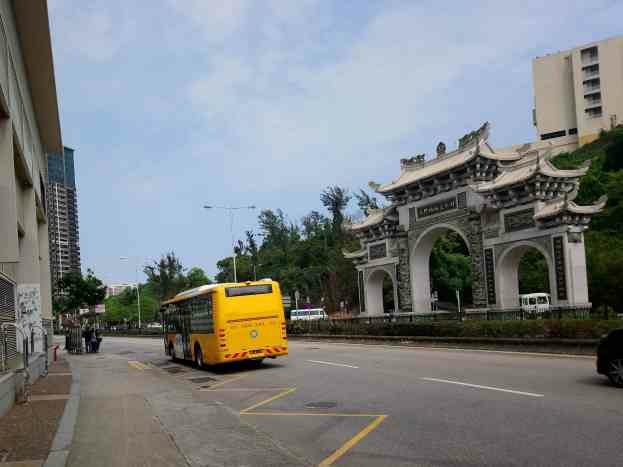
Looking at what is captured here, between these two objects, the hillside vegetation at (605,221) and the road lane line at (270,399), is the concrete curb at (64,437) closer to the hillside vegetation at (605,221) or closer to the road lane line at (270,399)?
the road lane line at (270,399)

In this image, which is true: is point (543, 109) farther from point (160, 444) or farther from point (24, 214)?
point (160, 444)

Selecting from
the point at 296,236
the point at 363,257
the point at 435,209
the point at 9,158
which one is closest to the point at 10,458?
the point at 9,158

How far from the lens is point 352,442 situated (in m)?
8.77

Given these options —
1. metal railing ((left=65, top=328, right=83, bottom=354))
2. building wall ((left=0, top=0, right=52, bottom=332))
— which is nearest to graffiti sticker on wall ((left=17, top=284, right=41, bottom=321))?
building wall ((left=0, top=0, right=52, bottom=332))

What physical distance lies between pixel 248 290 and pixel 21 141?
814 centimetres

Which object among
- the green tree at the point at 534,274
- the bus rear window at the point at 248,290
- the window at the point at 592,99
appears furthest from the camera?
the window at the point at 592,99

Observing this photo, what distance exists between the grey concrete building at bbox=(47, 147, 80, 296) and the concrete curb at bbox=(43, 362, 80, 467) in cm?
6822

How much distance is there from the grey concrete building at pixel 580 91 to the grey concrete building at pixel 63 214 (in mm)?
71500

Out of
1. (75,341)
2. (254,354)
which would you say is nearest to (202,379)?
(254,354)

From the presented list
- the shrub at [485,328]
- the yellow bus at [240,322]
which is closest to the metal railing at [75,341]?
the shrub at [485,328]

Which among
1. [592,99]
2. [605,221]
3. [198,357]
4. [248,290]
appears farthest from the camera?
[592,99]

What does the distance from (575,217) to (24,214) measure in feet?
79.4

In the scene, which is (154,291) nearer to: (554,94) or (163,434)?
(554,94)

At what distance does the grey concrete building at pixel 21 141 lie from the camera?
47.2 ft
